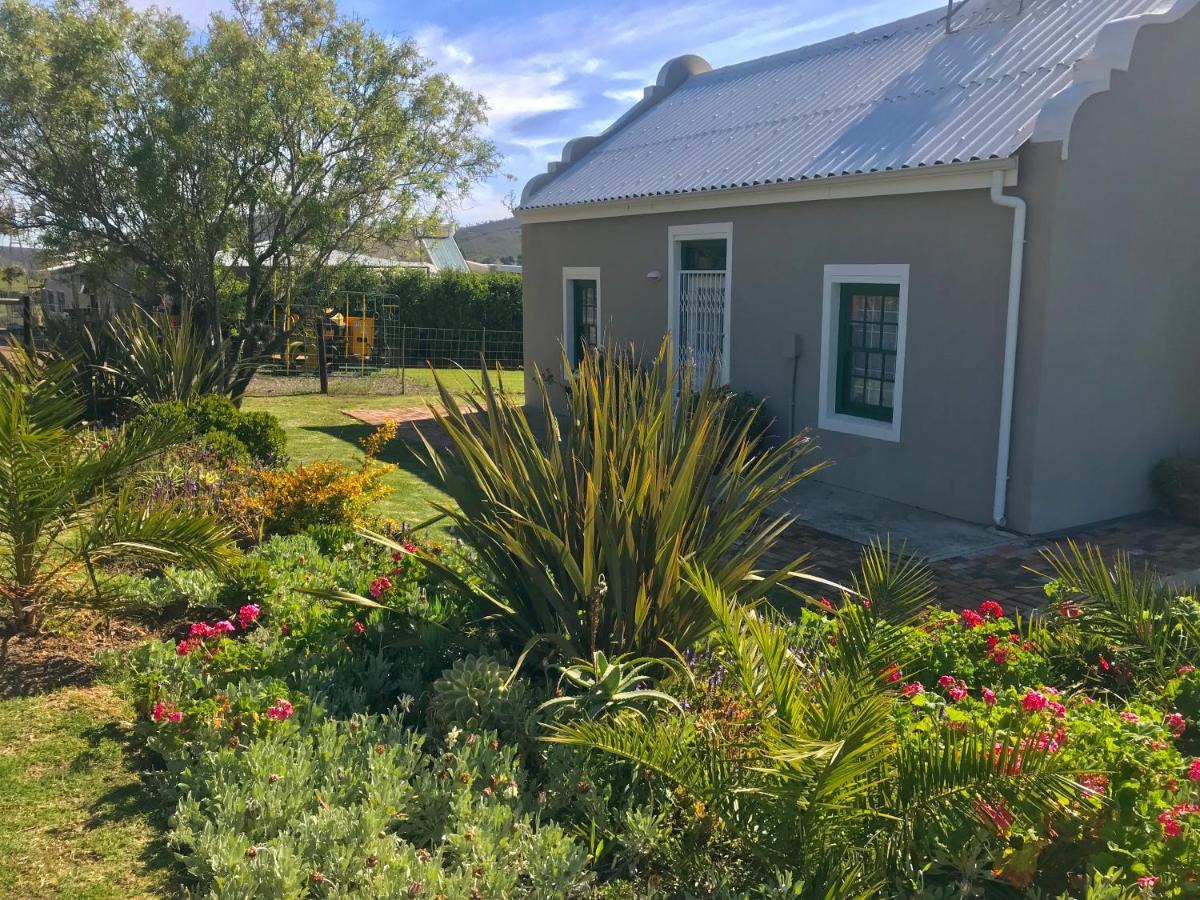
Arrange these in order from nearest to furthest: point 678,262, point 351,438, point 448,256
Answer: point 678,262 < point 351,438 < point 448,256

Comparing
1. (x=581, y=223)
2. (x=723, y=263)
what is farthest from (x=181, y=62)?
(x=723, y=263)

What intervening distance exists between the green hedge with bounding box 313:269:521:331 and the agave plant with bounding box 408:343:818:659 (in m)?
22.2

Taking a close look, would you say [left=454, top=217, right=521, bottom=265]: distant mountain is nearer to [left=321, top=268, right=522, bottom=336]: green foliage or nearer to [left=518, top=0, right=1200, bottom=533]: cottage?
[left=321, top=268, right=522, bottom=336]: green foliage

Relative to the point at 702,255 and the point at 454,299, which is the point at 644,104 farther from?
the point at 454,299

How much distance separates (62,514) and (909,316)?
719 centimetres

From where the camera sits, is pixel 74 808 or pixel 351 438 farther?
pixel 351 438

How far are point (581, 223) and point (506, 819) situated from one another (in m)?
11.6

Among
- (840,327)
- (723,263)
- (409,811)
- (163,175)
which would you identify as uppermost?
(163,175)

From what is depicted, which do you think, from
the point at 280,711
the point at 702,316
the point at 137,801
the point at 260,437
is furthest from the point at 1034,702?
the point at 702,316

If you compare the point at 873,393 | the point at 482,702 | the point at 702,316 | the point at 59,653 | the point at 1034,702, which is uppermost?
the point at 702,316

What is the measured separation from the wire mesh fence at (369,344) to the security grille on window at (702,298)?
5340 millimetres

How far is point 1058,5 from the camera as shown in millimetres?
10070

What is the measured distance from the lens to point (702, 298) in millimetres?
11688

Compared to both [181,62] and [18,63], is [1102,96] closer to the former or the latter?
[181,62]
